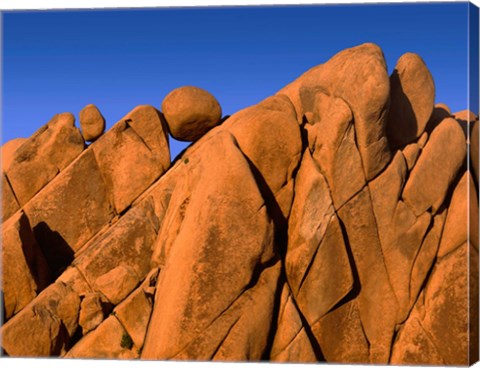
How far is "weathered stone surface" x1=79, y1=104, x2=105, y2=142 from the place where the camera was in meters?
22.7

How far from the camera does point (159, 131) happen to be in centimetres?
2228

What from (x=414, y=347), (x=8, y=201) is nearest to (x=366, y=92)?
(x=414, y=347)

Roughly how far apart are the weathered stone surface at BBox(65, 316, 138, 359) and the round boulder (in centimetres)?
827

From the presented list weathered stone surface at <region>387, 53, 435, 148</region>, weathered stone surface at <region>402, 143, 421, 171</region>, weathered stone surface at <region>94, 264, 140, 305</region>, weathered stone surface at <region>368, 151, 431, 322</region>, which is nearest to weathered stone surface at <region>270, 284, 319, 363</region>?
weathered stone surface at <region>368, 151, 431, 322</region>

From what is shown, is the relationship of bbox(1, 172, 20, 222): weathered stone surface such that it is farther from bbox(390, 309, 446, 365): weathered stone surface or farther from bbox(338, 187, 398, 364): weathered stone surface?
bbox(390, 309, 446, 365): weathered stone surface

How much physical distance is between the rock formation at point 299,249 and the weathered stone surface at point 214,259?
0.04 m

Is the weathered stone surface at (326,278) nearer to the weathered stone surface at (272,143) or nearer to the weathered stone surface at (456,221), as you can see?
the weathered stone surface at (272,143)

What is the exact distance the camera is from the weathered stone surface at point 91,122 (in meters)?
22.7

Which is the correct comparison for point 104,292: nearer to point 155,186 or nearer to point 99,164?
point 155,186

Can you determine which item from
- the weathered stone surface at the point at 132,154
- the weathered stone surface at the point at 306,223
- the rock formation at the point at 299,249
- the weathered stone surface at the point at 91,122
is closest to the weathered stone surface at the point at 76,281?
the rock formation at the point at 299,249

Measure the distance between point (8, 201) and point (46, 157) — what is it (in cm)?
231

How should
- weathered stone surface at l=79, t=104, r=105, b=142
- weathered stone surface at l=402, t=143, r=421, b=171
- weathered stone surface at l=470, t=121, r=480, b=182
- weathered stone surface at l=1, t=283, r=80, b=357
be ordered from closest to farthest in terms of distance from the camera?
weathered stone surface at l=470, t=121, r=480, b=182 → weathered stone surface at l=1, t=283, r=80, b=357 → weathered stone surface at l=402, t=143, r=421, b=171 → weathered stone surface at l=79, t=104, r=105, b=142

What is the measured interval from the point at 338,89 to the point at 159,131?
789cm

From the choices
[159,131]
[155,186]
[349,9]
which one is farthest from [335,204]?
[159,131]
